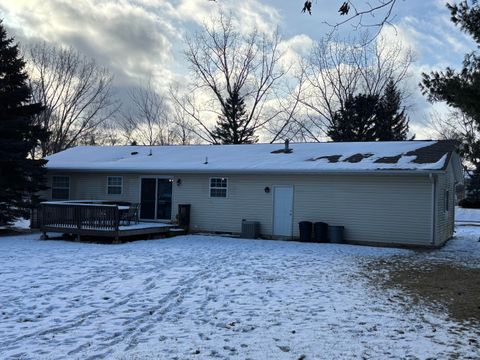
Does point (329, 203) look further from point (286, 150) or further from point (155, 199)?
point (155, 199)

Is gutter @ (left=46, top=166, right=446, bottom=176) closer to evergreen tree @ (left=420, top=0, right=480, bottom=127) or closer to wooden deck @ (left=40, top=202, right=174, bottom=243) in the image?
wooden deck @ (left=40, top=202, right=174, bottom=243)

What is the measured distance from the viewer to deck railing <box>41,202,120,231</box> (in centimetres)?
1595

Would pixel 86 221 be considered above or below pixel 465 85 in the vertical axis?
below

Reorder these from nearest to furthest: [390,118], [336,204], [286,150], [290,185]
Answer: [336,204]
[290,185]
[286,150]
[390,118]

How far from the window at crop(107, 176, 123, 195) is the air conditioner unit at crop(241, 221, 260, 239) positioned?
6114 millimetres

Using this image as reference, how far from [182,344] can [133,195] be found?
15.5 metres

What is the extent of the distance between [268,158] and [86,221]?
25.0 ft

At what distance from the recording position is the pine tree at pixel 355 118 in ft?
127

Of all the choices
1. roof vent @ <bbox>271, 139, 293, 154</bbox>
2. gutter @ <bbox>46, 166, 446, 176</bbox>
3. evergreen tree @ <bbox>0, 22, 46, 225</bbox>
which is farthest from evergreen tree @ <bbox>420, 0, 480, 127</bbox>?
evergreen tree @ <bbox>0, 22, 46, 225</bbox>

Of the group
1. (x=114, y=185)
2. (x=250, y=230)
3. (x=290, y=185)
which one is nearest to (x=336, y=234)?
(x=290, y=185)

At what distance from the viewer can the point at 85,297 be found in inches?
311

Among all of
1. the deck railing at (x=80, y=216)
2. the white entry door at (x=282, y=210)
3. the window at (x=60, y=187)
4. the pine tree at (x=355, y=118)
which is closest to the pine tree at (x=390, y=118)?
the pine tree at (x=355, y=118)

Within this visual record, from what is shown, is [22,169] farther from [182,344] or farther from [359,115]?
[359,115]

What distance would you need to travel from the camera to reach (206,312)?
23.6ft
